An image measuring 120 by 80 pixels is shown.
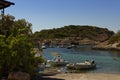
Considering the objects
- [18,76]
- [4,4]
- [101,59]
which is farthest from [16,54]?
[101,59]

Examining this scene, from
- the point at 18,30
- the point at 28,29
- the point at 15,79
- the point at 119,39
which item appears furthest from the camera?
the point at 119,39

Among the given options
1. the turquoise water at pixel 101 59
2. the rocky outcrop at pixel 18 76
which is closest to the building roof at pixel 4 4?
the rocky outcrop at pixel 18 76

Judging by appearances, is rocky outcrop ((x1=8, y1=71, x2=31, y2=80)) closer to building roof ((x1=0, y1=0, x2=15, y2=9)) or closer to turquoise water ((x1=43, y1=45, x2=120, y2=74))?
building roof ((x1=0, y1=0, x2=15, y2=9))

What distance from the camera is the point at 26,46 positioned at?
91.3 feet

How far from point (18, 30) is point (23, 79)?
5943mm

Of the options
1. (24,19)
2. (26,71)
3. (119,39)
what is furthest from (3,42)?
(119,39)

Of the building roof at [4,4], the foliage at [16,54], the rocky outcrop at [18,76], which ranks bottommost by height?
the rocky outcrop at [18,76]

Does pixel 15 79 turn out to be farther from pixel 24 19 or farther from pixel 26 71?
pixel 24 19

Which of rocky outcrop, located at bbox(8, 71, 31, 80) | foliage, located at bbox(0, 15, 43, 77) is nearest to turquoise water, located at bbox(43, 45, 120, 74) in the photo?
foliage, located at bbox(0, 15, 43, 77)

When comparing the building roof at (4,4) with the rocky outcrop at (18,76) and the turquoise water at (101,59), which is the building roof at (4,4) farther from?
the turquoise water at (101,59)

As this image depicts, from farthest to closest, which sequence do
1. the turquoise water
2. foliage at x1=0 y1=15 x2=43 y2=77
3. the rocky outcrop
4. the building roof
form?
the turquoise water < the building roof < foliage at x1=0 y1=15 x2=43 y2=77 < the rocky outcrop

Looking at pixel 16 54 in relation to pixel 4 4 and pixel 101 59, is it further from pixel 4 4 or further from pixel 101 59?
pixel 101 59

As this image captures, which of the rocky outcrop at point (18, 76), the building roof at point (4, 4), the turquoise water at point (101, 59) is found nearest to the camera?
the rocky outcrop at point (18, 76)

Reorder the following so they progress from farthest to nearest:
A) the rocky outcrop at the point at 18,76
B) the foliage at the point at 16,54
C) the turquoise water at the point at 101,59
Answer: the turquoise water at the point at 101,59 < the foliage at the point at 16,54 < the rocky outcrop at the point at 18,76
